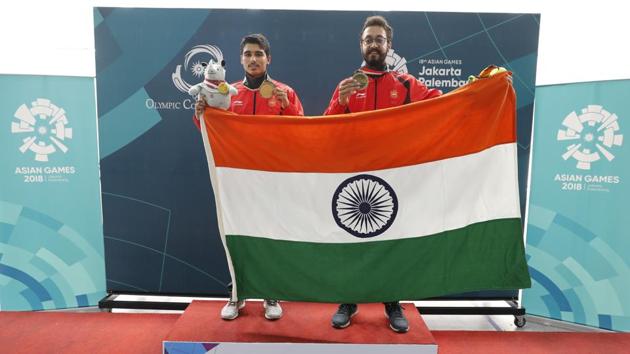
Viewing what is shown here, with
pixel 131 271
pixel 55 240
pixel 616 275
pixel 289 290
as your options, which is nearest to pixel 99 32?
pixel 55 240

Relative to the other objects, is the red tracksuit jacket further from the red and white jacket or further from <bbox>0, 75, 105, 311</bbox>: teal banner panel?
<bbox>0, 75, 105, 311</bbox>: teal banner panel

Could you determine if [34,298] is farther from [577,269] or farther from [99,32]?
→ [577,269]

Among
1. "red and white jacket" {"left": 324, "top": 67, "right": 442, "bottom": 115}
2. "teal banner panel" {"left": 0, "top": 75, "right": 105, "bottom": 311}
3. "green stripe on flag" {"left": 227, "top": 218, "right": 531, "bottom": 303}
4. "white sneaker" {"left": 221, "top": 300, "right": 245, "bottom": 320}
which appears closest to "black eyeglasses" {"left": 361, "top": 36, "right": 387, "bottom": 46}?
"red and white jacket" {"left": 324, "top": 67, "right": 442, "bottom": 115}

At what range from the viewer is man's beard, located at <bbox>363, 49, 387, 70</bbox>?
217 cm

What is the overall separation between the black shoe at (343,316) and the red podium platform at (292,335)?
36mm

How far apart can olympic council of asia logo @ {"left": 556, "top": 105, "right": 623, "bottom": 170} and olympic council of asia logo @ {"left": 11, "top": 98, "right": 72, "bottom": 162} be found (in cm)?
387

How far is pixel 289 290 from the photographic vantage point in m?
2.09

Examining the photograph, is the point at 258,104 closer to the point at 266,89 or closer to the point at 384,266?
the point at 266,89

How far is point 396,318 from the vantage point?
2207 millimetres

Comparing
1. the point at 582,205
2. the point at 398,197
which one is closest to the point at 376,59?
the point at 398,197

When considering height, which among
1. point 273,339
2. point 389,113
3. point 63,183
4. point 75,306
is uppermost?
point 389,113

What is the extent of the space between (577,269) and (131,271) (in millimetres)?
3541

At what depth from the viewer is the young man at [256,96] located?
222 centimetres

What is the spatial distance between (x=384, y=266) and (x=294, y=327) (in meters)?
0.71
